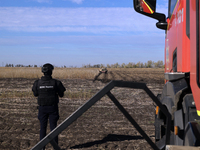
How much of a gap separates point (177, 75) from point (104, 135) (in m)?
4.17

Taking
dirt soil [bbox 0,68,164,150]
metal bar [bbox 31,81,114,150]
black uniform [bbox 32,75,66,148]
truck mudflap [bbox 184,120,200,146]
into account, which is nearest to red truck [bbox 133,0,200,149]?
truck mudflap [bbox 184,120,200,146]

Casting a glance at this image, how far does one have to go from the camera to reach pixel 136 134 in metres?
6.39

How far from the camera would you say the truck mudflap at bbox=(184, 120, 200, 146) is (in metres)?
1.78

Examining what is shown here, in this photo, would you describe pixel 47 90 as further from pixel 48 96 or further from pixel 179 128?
pixel 179 128

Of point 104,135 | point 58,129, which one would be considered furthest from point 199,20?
point 104,135

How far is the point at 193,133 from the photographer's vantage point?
5.98 feet

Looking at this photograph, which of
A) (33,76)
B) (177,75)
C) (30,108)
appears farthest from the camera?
(33,76)

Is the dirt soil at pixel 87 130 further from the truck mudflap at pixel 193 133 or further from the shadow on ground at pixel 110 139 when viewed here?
the truck mudflap at pixel 193 133

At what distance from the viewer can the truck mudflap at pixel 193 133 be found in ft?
5.84

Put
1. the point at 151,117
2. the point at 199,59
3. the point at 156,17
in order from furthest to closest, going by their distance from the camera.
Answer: the point at 151,117 → the point at 156,17 → the point at 199,59

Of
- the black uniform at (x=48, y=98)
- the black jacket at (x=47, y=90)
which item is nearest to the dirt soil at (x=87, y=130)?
the black uniform at (x=48, y=98)

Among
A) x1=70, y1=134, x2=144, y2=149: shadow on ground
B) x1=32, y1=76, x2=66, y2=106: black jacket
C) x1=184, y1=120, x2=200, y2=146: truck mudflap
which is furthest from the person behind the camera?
x1=70, y1=134, x2=144, y2=149: shadow on ground

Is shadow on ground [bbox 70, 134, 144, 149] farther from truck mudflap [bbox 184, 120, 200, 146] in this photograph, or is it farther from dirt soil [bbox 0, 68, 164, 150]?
truck mudflap [bbox 184, 120, 200, 146]

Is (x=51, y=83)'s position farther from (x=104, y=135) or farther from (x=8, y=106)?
(x=8, y=106)
